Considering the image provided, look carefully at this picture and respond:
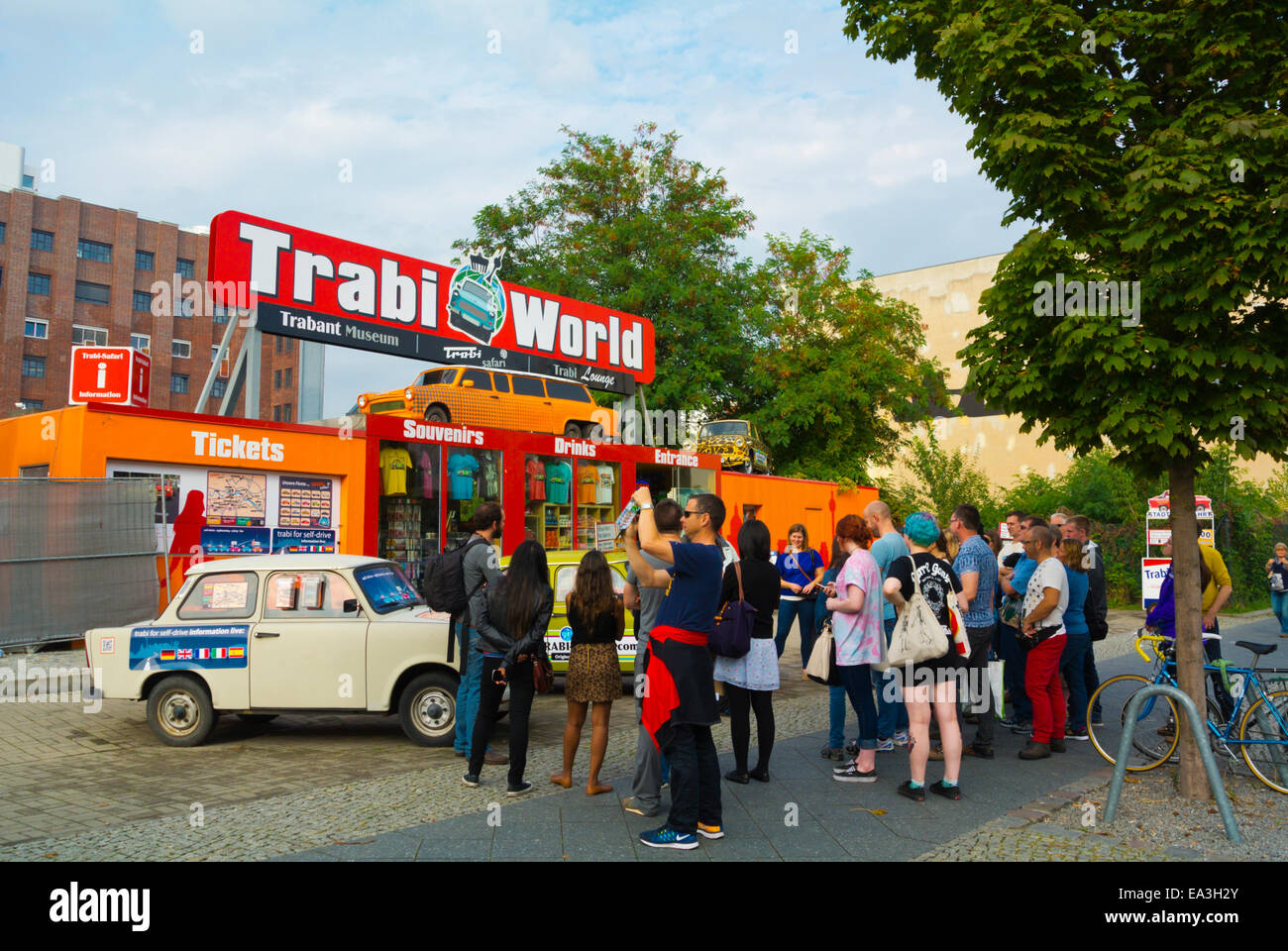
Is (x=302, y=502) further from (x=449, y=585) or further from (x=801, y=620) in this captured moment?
(x=801, y=620)

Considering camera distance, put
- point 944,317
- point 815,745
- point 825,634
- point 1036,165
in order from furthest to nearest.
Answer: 1. point 944,317
2. point 815,745
3. point 825,634
4. point 1036,165

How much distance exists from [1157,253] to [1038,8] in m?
1.76

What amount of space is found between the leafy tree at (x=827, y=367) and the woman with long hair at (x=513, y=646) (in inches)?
936

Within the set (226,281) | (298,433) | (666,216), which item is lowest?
(298,433)

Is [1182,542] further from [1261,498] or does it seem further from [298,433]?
[1261,498]

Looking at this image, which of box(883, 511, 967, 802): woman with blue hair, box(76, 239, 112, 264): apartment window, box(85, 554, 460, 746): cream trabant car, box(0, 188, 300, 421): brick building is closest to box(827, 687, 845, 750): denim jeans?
box(883, 511, 967, 802): woman with blue hair

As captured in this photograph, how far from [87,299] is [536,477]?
5818 cm

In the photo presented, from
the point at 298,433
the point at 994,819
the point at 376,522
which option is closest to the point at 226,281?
the point at 298,433

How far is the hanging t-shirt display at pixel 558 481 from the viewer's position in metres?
15.8

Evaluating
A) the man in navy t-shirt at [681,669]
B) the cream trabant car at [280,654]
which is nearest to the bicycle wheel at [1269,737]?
the man in navy t-shirt at [681,669]

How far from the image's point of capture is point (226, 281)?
40.8 ft

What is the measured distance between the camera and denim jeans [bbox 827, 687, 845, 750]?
701 cm

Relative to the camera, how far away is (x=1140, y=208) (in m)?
5.58

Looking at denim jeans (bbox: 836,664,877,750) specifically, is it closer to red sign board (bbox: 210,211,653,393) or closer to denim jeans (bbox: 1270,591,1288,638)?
red sign board (bbox: 210,211,653,393)
